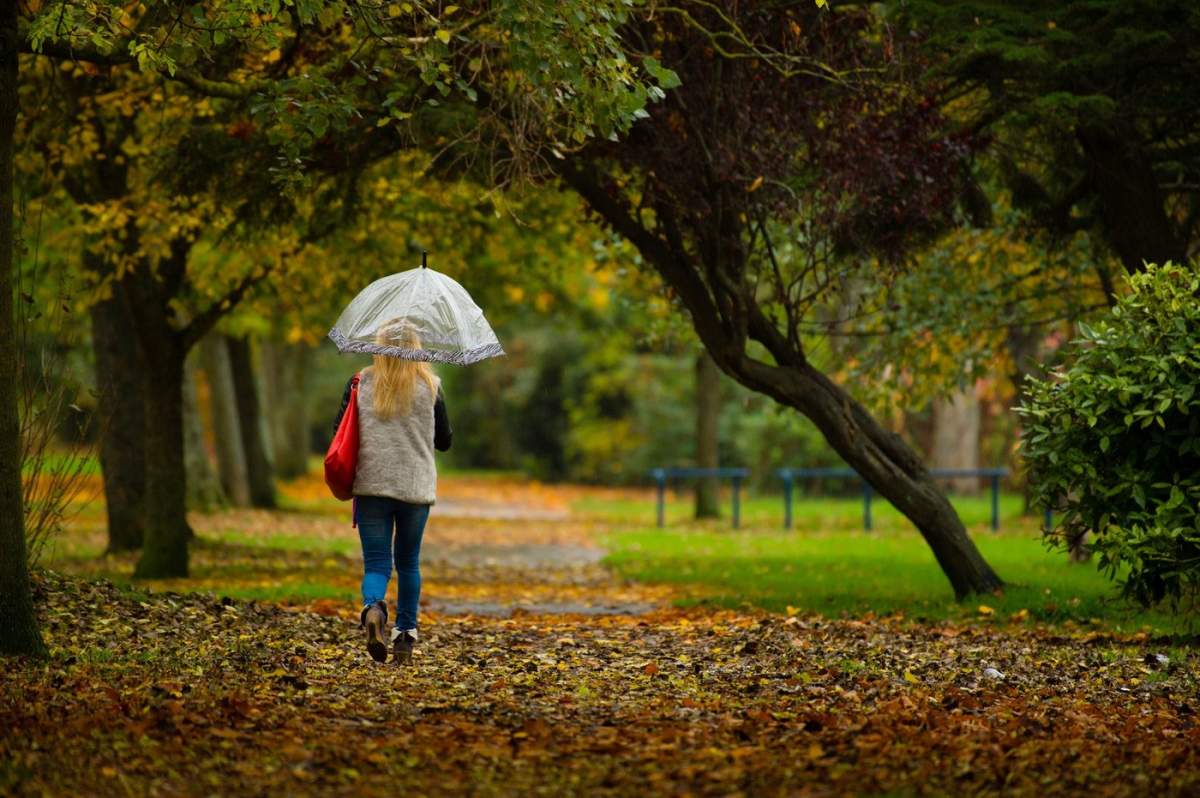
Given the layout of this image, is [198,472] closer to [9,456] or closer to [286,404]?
[286,404]

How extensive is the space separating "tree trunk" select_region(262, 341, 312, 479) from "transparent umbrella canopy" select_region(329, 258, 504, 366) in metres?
27.7

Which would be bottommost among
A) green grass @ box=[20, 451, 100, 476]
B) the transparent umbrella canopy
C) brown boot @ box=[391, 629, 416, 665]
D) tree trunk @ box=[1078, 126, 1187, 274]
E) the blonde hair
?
brown boot @ box=[391, 629, 416, 665]

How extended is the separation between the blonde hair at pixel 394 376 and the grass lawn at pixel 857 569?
204 inches

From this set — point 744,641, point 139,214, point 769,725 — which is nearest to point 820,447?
point 139,214

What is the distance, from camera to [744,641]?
9.93 meters

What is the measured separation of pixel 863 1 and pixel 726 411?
26.4 m

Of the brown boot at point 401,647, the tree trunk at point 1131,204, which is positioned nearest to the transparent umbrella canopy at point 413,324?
the brown boot at point 401,647

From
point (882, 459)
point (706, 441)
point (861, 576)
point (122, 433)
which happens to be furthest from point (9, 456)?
point (706, 441)

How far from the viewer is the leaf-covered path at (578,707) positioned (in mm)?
5621

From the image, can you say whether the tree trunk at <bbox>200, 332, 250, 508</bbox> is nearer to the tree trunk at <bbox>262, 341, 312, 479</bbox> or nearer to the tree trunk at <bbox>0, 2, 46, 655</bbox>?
the tree trunk at <bbox>262, 341, 312, 479</bbox>

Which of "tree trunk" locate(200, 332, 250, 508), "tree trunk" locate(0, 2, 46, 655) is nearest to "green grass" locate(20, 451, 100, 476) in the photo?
"tree trunk" locate(0, 2, 46, 655)

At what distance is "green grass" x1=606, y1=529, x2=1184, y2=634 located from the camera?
11.8 metres

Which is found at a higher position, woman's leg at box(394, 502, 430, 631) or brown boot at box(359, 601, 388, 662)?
woman's leg at box(394, 502, 430, 631)

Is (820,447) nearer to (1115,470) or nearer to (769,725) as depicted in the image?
(1115,470)
